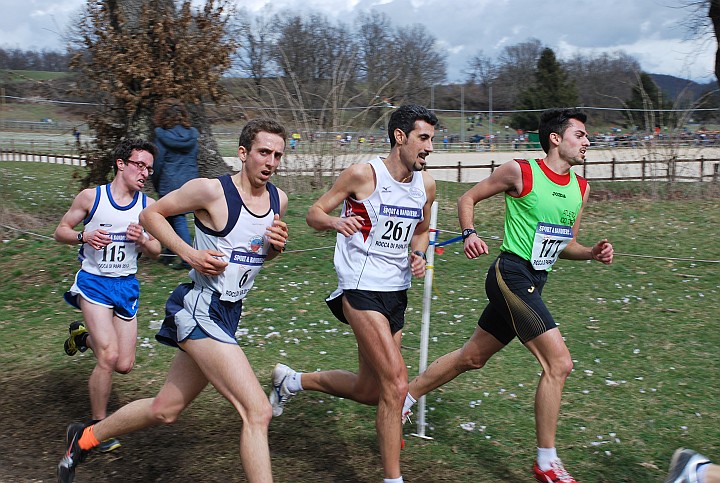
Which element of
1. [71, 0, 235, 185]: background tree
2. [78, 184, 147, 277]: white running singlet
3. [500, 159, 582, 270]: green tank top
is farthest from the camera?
[71, 0, 235, 185]: background tree

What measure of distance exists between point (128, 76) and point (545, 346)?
827 cm

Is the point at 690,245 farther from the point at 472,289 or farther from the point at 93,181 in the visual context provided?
the point at 93,181

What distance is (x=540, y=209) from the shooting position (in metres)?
4.63

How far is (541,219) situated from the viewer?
4645mm

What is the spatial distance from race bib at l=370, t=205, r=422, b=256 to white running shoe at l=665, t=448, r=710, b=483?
73.1 inches

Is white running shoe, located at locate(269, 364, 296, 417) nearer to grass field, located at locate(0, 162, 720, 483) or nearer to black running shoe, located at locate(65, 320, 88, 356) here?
grass field, located at locate(0, 162, 720, 483)

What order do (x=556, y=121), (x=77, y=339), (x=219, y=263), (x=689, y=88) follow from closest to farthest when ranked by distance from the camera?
1. (x=219, y=263)
2. (x=556, y=121)
3. (x=77, y=339)
4. (x=689, y=88)

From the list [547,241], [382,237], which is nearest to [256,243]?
[382,237]

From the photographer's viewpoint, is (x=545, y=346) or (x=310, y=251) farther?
(x=310, y=251)

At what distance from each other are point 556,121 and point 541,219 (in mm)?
657

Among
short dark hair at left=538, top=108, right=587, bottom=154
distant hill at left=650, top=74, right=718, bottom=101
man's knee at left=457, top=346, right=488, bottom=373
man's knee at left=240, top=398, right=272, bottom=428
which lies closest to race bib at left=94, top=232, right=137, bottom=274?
man's knee at left=240, top=398, right=272, bottom=428

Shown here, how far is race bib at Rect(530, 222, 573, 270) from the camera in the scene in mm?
4645

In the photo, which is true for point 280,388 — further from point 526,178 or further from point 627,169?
point 627,169

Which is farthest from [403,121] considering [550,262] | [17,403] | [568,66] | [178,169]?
[568,66]
